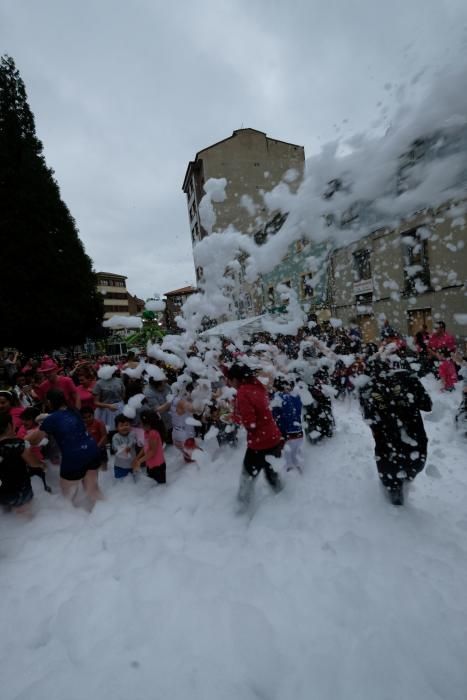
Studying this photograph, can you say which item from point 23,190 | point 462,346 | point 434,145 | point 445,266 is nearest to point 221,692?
point 434,145

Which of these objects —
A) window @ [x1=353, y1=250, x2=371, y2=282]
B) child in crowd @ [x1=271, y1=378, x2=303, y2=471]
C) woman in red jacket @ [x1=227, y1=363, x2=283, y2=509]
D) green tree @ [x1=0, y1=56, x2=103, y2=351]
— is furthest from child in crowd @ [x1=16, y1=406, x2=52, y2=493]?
green tree @ [x1=0, y1=56, x2=103, y2=351]

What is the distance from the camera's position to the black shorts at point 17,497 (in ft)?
11.3

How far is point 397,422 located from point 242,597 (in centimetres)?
206

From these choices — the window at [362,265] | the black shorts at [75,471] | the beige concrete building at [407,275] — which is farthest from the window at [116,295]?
the black shorts at [75,471]

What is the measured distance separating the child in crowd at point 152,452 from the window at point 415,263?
13.4 meters

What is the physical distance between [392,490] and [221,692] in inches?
91.9

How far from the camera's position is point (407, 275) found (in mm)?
14289

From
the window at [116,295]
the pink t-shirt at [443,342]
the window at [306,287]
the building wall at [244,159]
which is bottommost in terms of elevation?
the pink t-shirt at [443,342]

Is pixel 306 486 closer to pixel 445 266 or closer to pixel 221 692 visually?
pixel 221 692

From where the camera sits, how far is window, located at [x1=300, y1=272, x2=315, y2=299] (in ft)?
69.9

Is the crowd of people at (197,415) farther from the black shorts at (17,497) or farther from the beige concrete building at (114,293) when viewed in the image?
the beige concrete building at (114,293)

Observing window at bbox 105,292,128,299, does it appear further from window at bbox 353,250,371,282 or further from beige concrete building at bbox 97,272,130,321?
window at bbox 353,250,371,282

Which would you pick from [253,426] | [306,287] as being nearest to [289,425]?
[253,426]

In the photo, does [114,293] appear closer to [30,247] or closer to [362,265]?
[30,247]
